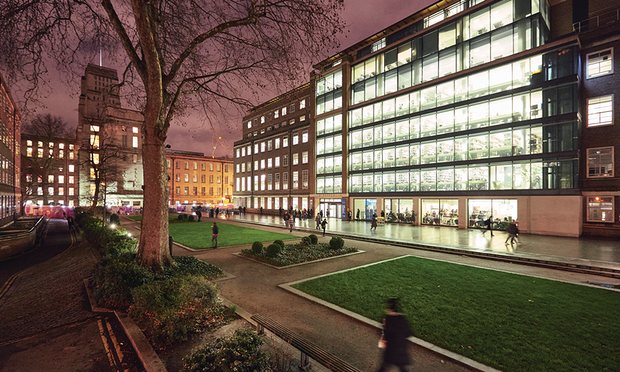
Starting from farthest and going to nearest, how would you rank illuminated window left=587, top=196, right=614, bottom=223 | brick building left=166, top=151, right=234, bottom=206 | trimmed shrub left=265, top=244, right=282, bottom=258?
brick building left=166, top=151, right=234, bottom=206 → illuminated window left=587, top=196, right=614, bottom=223 → trimmed shrub left=265, top=244, right=282, bottom=258

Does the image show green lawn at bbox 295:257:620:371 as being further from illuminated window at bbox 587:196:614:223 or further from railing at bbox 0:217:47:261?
railing at bbox 0:217:47:261

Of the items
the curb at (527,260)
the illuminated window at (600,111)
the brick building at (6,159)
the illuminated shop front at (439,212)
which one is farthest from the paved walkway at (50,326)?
the illuminated window at (600,111)

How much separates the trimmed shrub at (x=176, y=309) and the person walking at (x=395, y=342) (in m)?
4.08

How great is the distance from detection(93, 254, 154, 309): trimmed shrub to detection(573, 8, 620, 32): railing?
35.5m

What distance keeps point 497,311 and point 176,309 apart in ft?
27.4

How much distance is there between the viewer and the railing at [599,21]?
906 inches

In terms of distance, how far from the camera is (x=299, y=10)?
9648 millimetres

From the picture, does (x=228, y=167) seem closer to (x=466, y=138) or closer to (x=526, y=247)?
(x=466, y=138)

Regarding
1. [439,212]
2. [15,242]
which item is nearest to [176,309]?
[15,242]

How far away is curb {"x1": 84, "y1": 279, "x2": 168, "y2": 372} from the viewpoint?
497cm

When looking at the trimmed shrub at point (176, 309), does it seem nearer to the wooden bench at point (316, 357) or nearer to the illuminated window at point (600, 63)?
the wooden bench at point (316, 357)

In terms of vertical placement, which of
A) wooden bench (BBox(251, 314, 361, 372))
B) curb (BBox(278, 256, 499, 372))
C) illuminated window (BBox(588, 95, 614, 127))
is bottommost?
curb (BBox(278, 256, 499, 372))

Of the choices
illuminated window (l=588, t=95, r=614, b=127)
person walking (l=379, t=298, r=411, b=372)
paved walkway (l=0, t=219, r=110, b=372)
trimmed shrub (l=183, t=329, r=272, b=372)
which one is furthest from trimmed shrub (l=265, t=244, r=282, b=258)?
illuminated window (l=588, t=95, r=614, b=127)

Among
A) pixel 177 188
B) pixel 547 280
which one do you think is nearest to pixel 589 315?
pixel 547 280
